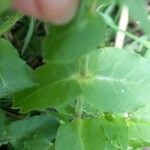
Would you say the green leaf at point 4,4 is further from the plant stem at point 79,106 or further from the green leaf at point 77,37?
the plant stem at point 79,106

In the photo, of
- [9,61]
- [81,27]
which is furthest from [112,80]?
[81,27]

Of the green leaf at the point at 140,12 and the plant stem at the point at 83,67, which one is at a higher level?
the green leaf at the point at 140,12

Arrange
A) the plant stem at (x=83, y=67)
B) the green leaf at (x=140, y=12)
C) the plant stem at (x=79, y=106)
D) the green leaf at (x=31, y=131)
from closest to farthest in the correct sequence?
the green leaf at (x=140, y=12) → the plant stem at (x=83, y=67) → the plant stem at (x=79, y=106) → the green leaf at (x=31, y=131)

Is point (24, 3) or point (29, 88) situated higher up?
point (24, 3)

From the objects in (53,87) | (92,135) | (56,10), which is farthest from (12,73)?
(56,10)

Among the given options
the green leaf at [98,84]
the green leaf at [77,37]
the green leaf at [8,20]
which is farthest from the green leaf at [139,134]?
the green leaf at [77,37]

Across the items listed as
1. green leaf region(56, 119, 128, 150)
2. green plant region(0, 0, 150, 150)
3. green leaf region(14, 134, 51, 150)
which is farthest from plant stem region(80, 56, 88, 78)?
green leaf region(14, 134, 51, 150)

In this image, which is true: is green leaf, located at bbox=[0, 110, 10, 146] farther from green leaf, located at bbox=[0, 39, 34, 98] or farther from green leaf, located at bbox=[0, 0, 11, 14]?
green leaf, located at bbox=[0, 0, 11, 14]

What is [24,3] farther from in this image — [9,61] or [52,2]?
[9,61]
